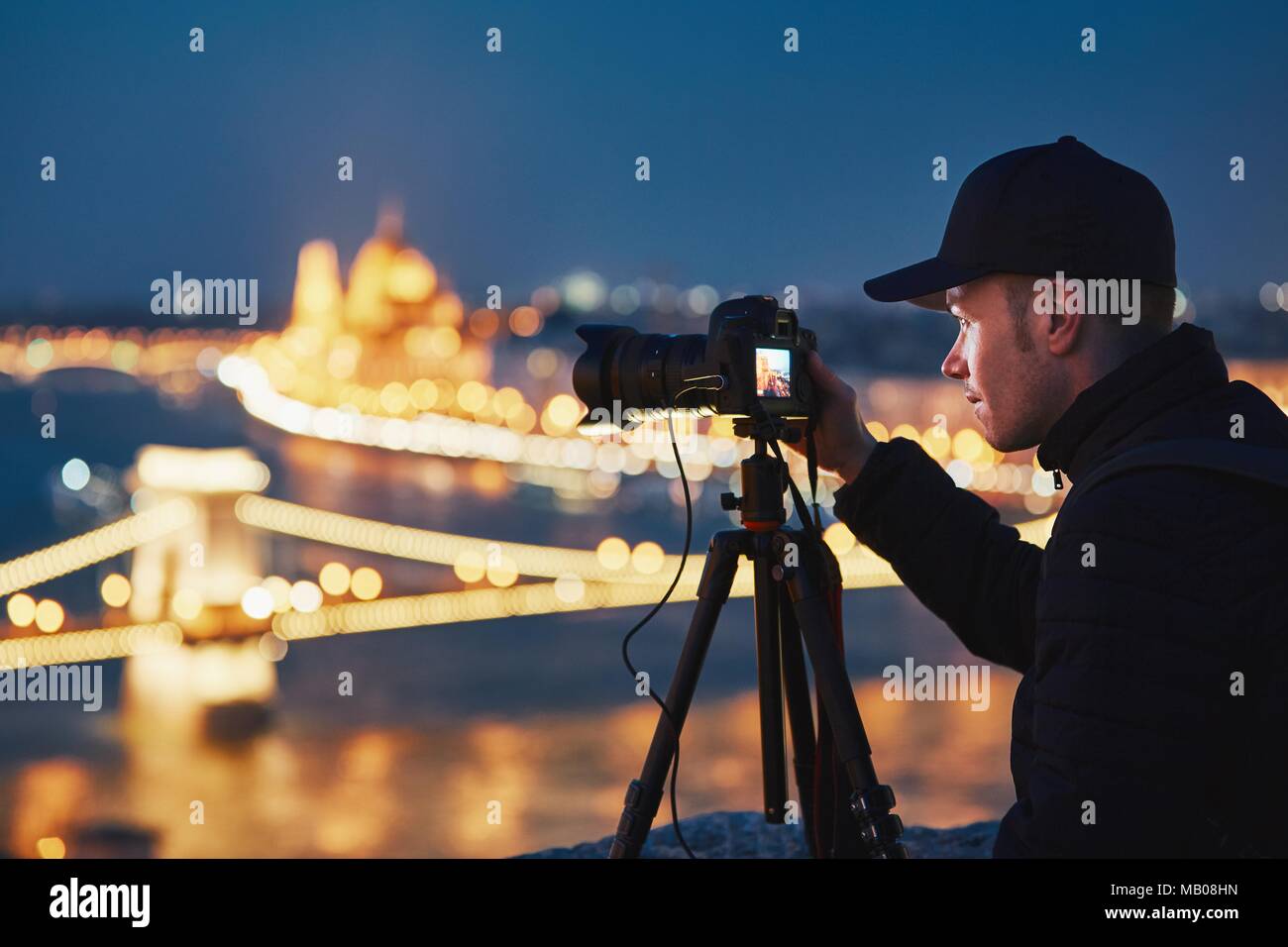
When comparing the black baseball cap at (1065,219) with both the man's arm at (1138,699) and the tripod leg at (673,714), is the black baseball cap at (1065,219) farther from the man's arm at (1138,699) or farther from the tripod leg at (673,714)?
the tripod leg at (673,714)

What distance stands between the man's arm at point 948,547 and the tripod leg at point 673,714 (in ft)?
0.50

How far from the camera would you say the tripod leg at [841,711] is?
1.32 meters

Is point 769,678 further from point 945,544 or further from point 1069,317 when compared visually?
point 1069,317

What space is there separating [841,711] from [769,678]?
148 mm

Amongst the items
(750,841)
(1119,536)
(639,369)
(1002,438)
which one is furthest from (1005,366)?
(750,841)

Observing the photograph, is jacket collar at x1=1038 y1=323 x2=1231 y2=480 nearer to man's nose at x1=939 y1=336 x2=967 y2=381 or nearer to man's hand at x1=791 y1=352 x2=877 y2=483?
man's nose at x1=939 y1=336 x2=967 y2=381

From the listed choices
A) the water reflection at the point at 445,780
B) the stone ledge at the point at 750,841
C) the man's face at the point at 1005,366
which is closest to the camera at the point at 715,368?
the man's face at the point at 1005,366

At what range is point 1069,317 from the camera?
41.8 inches

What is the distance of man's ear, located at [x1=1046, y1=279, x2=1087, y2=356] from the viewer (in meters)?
1.06

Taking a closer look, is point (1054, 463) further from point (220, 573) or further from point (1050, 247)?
point (220, 573)

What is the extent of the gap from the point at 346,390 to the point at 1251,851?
40926 millimetres

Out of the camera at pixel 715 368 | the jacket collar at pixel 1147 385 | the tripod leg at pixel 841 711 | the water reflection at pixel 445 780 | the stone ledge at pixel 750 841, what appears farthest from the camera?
the water reflection at pixel 445 780

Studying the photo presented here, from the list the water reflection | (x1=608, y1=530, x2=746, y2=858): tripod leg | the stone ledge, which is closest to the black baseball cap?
(x1=608, y1=530, x2=746, y2=858): tripod leg
